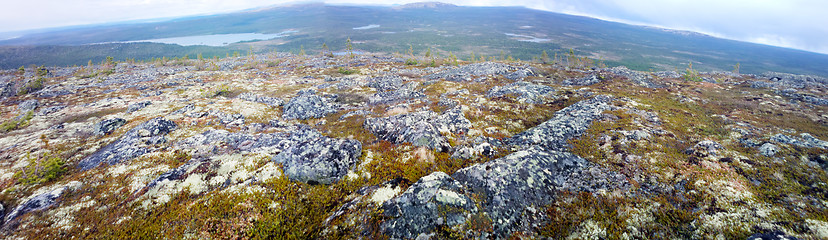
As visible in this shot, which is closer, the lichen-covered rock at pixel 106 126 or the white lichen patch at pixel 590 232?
the white lichen patch at pixel 590 232

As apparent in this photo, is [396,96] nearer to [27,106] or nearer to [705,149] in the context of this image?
[705,149]

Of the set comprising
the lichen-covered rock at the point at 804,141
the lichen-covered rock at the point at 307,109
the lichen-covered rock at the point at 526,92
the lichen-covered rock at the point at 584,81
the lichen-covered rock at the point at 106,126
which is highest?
the lichen-covered rock at the point at 584,81

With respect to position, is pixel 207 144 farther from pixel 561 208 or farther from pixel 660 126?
pixel 660 126

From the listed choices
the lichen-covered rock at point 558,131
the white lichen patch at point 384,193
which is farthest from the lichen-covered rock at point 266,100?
the lichen-covered rock at point 558,131

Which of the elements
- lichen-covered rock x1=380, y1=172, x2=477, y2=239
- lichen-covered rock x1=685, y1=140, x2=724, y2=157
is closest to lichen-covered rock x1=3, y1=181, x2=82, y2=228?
lichen-covered rock x1=380, y1=172, x2=477, y2=239

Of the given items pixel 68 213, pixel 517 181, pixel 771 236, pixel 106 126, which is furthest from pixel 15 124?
pixel 771 236

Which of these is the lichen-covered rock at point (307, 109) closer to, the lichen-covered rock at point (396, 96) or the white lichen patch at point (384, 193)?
the lichen-covered rock at point (396, 96)
